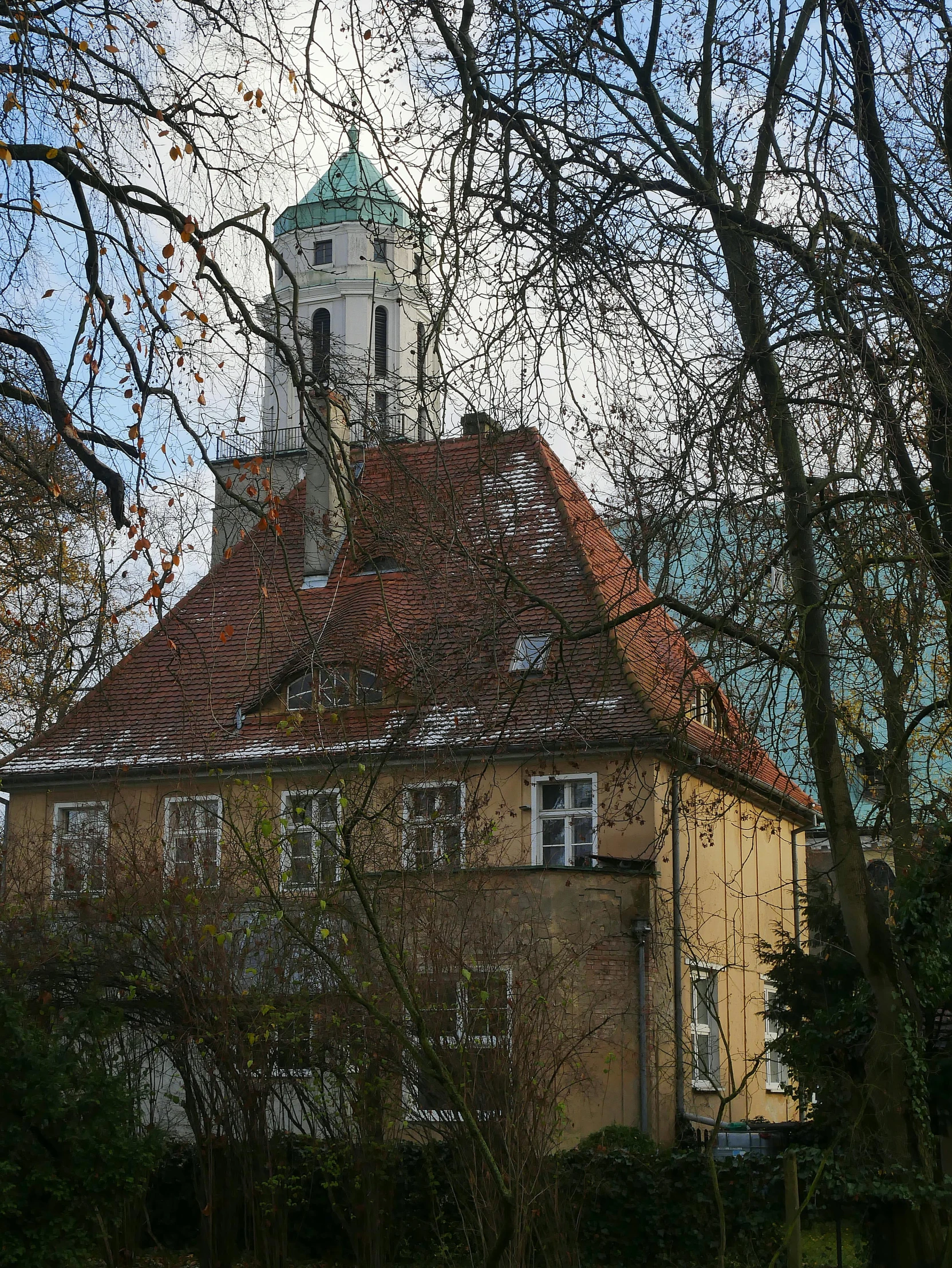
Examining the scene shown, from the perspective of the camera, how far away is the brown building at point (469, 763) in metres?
7.46

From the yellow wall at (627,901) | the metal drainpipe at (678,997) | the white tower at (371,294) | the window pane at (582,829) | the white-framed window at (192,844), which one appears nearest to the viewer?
the white tower at (371,294)

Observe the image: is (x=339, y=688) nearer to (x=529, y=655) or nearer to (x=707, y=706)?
(x=529, y=655)

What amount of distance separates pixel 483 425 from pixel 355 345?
1.12 metres

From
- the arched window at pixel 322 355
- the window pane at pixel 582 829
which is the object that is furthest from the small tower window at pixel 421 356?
the window pane at pixel 582 829

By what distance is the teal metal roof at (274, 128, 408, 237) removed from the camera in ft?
22.4

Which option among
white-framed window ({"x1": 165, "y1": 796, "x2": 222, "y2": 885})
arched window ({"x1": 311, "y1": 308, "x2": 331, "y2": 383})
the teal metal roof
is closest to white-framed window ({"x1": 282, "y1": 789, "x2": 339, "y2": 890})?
arched window ({"x1": 311, "y1": 308, "x2": 331, "y2": 383})

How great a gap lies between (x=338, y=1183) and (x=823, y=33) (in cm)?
916

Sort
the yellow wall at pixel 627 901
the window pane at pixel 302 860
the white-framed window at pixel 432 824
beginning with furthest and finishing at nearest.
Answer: the yellow wall at pixel 627 901 < the white-framed window at pixel 432 824 < the window pane at pixel 302 860

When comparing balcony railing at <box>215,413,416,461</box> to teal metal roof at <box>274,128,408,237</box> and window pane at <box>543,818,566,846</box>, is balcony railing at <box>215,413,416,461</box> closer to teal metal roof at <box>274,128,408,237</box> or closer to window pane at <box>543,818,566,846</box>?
teal metal roof at <box>274,128,408,237</box>

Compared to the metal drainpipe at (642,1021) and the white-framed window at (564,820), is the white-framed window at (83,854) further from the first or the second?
the metal drainpipe at (642,1021)

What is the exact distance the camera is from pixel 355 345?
26.3 ft

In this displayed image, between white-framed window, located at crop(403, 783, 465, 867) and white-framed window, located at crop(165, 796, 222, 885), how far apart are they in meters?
1.92

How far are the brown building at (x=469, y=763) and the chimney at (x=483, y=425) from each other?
46 mm

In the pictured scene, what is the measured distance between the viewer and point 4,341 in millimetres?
7422
